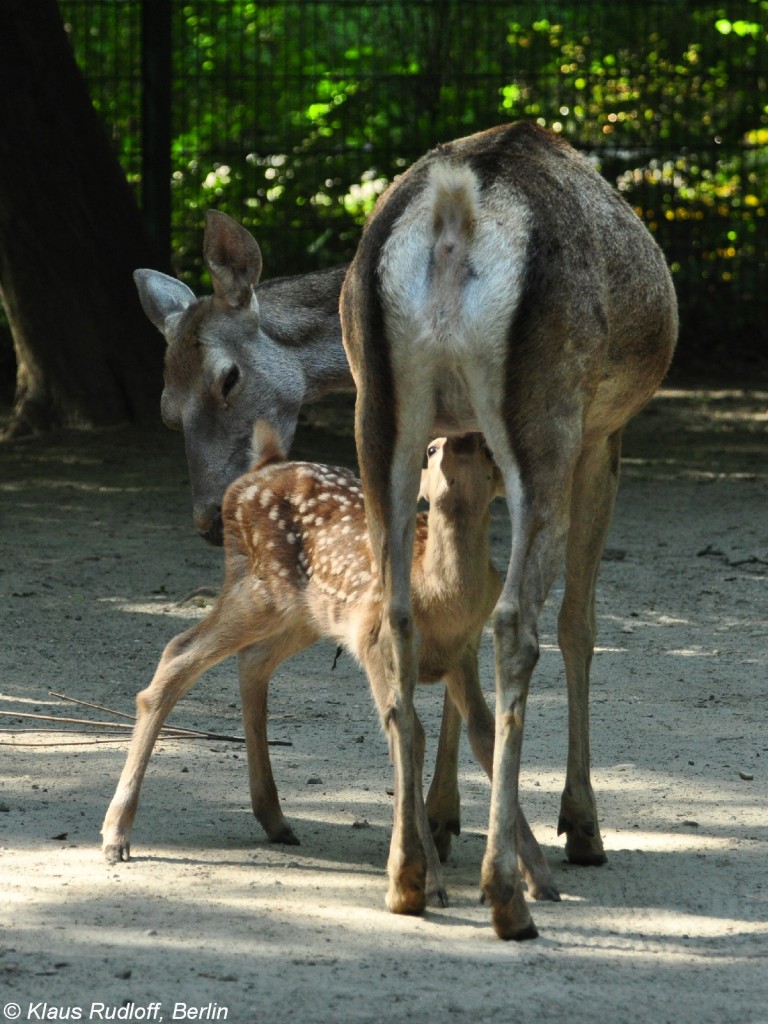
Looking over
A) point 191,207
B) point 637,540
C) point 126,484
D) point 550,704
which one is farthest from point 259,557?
point 191,207

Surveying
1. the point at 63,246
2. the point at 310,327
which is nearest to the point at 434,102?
the point at 63,246

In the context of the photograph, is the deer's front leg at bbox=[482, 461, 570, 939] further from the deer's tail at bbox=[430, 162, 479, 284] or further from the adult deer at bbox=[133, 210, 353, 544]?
the adult deer at bbox=[133, 210, 353, 544]

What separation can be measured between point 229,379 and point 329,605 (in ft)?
6.41

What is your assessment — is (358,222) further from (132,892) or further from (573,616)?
(132,892)

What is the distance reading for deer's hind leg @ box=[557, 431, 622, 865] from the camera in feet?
15.7

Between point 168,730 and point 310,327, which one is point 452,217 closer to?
point 168,730

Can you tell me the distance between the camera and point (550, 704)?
6.38 m

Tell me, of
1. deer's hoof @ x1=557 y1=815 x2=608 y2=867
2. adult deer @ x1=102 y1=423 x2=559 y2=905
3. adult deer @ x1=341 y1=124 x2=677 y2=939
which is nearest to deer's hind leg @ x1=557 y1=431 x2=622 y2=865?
deer's hoof @ x1=557 y1=815 x2=608 y2=867

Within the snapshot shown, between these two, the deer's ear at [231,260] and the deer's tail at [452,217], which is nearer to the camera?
the deer's tail at [452,217]

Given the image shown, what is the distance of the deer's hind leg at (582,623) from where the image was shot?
4.79 meters

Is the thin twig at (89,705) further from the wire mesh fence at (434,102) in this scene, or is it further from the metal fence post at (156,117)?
the wire mesh fence at (434,102)

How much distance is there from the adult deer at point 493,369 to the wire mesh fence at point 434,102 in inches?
376

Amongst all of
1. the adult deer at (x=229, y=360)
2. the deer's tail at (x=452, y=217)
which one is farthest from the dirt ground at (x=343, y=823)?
the deer's tail at (x=452, y=217)

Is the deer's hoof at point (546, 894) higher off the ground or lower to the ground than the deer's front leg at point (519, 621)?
lower
